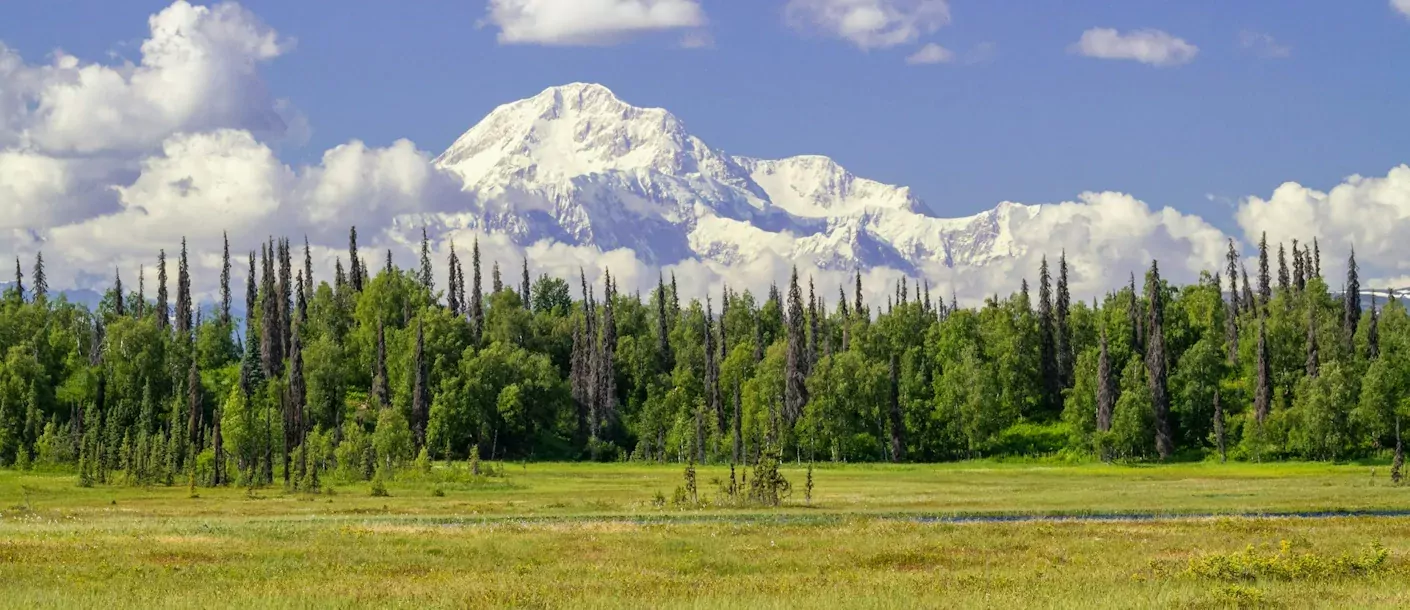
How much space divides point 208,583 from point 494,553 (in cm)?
1176

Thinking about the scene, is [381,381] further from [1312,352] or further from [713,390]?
[1312,352]

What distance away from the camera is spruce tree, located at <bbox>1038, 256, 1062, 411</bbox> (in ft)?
602

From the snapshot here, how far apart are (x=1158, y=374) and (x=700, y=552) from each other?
405 feet

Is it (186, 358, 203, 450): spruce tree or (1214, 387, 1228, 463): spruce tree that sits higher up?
(186, 358, 203, 450): spruce tree

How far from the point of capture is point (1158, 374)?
163 meters

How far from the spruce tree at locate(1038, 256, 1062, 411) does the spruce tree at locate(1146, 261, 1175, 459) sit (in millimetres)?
13975

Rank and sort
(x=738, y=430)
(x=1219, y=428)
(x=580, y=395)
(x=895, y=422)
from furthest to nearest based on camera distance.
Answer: (x=580, y=395) < (x=738, y=430) < (x=895, y=422) < (x=1219, y=428)

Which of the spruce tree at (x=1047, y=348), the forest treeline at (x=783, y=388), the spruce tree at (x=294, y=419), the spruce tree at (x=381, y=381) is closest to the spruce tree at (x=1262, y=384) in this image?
the forest treeline at (x=783, y=388)

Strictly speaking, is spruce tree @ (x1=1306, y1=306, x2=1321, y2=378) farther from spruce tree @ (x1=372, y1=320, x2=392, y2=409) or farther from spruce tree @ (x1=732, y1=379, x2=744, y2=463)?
spruce tree @ (x1=372, y1=320, x2=392, y2=409)

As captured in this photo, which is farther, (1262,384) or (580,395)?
(580,395)

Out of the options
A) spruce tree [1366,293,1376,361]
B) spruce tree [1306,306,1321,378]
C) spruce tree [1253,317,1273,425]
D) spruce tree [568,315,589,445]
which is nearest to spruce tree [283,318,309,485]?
spruce tree [568,315,589,445]

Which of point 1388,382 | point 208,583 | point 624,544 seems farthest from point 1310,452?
point 208,583

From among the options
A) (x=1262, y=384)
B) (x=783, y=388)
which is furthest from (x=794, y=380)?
(x=1262, y=384)

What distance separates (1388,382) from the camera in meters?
142
